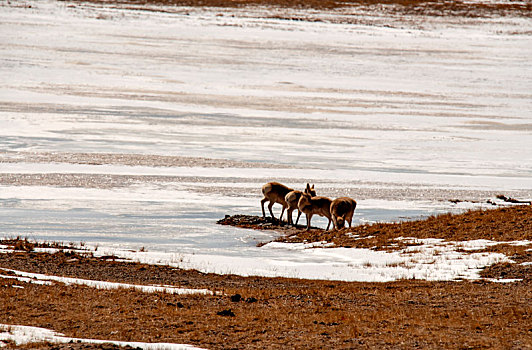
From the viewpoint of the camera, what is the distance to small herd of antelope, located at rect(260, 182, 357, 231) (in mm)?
20312

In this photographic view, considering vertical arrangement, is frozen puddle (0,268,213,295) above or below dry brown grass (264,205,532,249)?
above

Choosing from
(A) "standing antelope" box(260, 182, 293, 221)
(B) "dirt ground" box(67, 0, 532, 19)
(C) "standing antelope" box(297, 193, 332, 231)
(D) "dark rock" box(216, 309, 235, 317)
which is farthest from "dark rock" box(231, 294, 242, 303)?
(B) "dirt ground" box(67, 0, 532, 19)

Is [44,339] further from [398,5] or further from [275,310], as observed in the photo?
[398,5]

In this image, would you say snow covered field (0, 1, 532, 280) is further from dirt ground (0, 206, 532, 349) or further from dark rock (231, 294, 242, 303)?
dark rock (231, 294, 242, 303)

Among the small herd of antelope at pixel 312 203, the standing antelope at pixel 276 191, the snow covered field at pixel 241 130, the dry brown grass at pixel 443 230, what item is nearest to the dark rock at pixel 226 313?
the snow covered field at pixel 241 130

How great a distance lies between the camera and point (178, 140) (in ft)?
106

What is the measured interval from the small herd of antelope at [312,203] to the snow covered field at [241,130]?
142 centimetres

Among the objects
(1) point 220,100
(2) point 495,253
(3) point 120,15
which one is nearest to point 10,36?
(3) point 120,15

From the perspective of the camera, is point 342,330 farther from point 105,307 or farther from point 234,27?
point 234,27

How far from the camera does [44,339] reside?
911 cm

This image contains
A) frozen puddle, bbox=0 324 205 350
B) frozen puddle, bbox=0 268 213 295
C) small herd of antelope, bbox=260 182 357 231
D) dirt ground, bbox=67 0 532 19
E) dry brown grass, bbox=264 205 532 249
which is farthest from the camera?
dirt ground, bbox=67 0 532 19

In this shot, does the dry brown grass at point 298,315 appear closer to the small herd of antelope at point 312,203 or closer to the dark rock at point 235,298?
the dark rock at point 235,298

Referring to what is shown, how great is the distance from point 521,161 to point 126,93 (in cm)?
2168

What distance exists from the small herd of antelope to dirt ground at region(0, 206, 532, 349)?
220 inches
